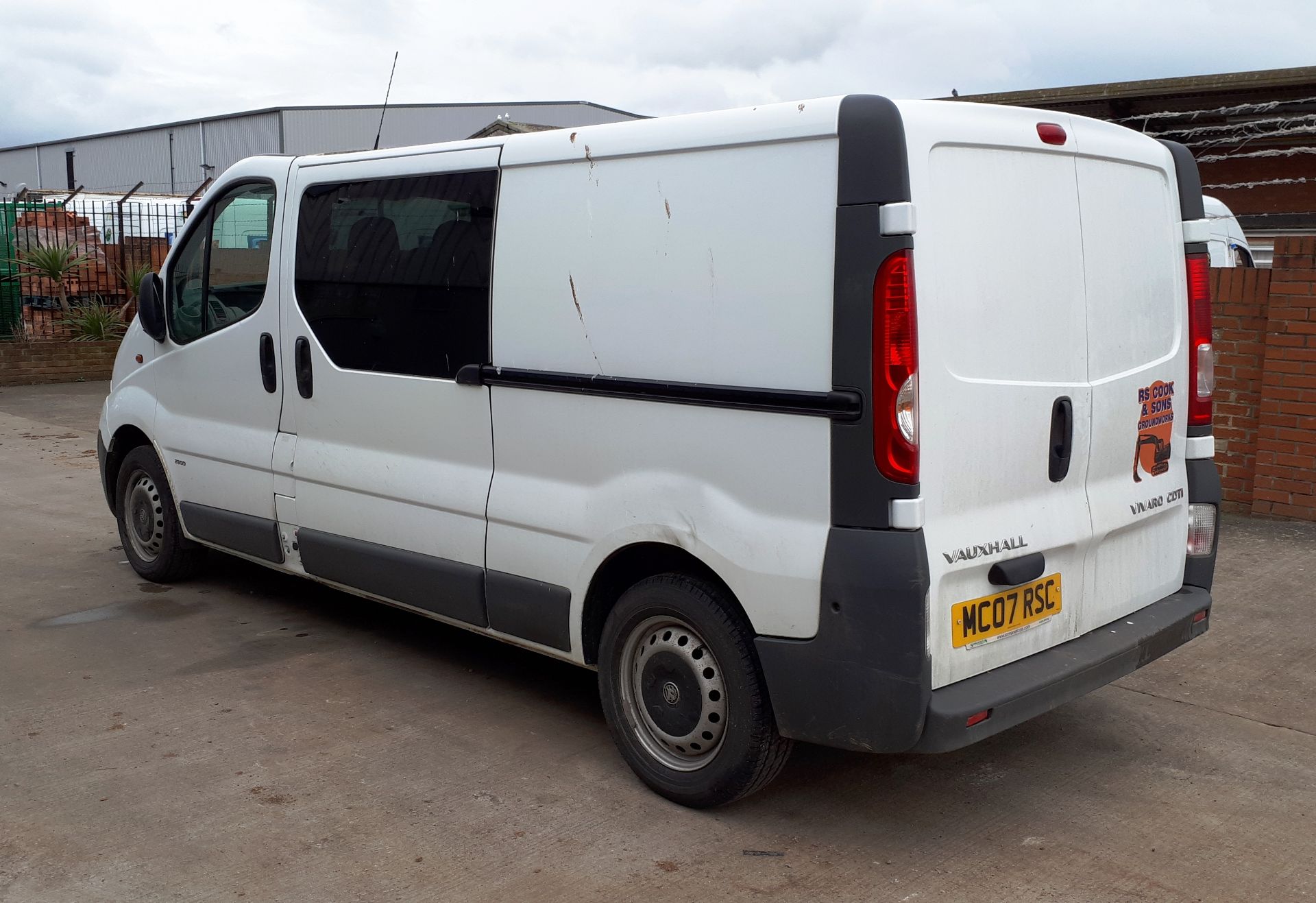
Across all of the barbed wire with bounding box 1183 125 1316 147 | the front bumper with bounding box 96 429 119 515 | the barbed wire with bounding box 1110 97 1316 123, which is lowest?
the front bumper with bounding box 96 429 119 515

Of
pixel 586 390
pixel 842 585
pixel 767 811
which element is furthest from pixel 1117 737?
pixel 586 390

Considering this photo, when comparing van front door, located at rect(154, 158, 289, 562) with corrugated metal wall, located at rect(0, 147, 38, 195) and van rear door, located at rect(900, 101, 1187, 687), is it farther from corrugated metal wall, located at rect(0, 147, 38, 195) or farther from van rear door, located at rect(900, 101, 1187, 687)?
corrugated metal wall, located at rect(0, 147, 38, 195)

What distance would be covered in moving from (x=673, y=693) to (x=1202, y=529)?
6.55 ft

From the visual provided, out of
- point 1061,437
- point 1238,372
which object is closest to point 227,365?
point 1061,437

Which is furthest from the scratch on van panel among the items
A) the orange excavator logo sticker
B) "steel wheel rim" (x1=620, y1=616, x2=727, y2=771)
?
the orange excavator logo sticker

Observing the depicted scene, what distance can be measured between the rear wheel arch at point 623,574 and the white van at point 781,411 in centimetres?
1

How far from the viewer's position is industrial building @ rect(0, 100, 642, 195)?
4028 cm

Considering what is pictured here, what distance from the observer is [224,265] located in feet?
19.0

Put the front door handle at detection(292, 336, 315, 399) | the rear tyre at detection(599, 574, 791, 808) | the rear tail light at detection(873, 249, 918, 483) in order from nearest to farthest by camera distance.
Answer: the rear tail light at detection(873, 249, 918, 483)
the rear tyre at detection(599, 574, 791, 808)
the front door handle at detection(292, 336, 315, 399)

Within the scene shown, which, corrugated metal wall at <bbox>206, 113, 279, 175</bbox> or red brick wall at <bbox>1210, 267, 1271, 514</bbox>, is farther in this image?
corrugated metal wall at <bbox>206, 113, 279, 175</bbox>

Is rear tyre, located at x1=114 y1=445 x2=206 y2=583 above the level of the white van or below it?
below

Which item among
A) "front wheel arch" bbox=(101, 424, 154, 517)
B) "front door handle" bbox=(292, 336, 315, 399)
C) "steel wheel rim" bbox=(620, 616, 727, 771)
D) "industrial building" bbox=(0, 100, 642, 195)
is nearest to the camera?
"steel wheel rim" bbox=(620, 616, 727, 771)

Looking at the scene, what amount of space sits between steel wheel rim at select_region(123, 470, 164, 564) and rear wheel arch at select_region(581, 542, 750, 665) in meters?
3.21

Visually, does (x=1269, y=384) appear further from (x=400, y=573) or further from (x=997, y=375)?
(x=400, y=573)
